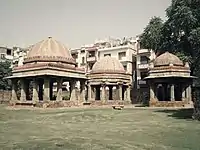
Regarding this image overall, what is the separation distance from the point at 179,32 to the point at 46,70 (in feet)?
55.2

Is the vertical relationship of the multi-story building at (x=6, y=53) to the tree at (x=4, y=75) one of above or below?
above

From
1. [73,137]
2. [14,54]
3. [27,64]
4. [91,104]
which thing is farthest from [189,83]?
[14,54]

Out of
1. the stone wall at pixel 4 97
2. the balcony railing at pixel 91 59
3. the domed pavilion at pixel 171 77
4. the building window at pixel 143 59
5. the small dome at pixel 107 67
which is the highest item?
the balcony railing at pixel 91 59

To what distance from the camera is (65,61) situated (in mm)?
32781

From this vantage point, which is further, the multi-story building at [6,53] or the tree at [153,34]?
the multi-story building at [6,53]

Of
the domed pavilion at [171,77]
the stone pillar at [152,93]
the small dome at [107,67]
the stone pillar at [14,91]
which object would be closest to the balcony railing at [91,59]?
the small dome at [107,67]

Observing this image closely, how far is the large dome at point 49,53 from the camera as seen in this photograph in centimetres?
3186

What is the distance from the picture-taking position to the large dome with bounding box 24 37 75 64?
105 feet

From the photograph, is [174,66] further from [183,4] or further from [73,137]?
[73,137]

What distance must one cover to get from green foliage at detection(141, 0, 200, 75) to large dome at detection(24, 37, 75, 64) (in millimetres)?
12402

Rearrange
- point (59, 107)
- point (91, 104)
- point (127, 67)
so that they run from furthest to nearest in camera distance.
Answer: point (127, 67) < point (91, 104) < point (59, 107)

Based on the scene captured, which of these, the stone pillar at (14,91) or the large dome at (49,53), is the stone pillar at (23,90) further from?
the large dome at (49,53)

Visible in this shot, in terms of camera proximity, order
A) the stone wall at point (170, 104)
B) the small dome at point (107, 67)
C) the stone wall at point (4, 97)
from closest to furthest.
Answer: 1. the stone wall at point (170, 104)
2. the small dome at point (107, 67)
3. the stone wall at point (4, 97)

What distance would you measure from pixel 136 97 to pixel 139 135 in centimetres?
3504
